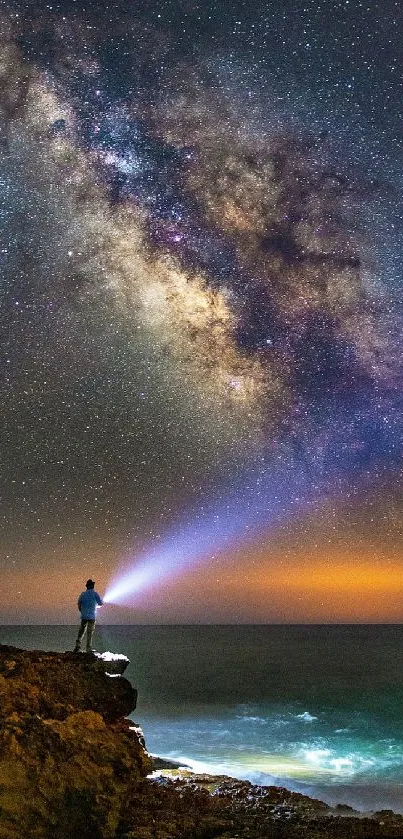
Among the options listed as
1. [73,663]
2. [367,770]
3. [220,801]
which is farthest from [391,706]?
[73,663]

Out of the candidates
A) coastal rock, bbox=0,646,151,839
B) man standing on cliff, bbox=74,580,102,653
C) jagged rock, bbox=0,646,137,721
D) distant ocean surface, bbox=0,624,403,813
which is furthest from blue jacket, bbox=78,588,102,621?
distant ocean surface, bbox=0,624,403,813

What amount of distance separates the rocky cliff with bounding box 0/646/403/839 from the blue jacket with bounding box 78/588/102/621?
5.06 ft

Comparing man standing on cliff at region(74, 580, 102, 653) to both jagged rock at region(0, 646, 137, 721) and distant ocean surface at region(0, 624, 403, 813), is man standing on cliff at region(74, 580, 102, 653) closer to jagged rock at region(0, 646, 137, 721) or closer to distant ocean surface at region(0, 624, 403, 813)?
jagged rock at region(0, 646, 137, 721)

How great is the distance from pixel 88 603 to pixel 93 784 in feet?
21.1

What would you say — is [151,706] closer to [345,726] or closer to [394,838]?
[345,726]

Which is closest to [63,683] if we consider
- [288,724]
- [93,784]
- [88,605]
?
[93,784]

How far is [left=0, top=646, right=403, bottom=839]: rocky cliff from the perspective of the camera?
8234mm

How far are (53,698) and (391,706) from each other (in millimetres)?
62265

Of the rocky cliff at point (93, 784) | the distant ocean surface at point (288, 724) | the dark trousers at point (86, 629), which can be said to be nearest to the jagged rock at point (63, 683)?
the rocky cliff at point (93, 784)

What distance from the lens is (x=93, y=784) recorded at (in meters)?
8.67

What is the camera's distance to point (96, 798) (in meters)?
8.69

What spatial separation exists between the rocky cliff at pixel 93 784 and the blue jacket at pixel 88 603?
1.54 m

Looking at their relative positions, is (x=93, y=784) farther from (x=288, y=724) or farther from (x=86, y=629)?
(x=288, y=724)

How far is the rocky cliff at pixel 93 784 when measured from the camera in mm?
8234
